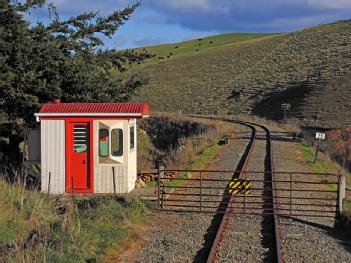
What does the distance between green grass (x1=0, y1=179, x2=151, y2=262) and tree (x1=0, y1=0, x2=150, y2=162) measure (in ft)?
12.8


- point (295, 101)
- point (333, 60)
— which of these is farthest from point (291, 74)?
point (295, 101)

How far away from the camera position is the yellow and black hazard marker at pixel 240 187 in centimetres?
1393

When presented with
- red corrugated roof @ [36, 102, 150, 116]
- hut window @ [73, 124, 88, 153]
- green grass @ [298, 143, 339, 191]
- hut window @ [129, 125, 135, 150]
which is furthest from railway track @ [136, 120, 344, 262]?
green grass @ [298, 143, 339, 191]

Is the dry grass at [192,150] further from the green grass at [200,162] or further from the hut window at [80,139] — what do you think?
the hut window at [80,139]

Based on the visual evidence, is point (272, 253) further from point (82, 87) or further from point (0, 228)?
point (82, 87)

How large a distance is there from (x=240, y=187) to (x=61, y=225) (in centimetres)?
489

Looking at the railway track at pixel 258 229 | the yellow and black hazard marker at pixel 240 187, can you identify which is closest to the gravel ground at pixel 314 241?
the railway track at pixel 258 229

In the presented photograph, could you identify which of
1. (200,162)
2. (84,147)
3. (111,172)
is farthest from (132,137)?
(200,162)

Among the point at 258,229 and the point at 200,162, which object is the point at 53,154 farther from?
the point at 200,162

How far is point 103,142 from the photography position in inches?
599

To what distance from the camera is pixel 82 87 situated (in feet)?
62.7

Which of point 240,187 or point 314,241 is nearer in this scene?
point 314,241

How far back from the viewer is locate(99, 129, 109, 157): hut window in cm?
1520

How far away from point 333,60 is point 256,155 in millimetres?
53786
